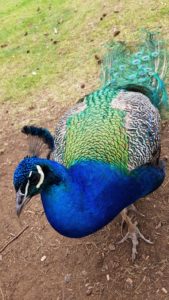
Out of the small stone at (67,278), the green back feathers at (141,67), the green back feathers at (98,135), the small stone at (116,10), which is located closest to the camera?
the green back feathers at (98,135)

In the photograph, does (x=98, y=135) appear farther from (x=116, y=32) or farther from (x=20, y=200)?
(x=116, y=32)

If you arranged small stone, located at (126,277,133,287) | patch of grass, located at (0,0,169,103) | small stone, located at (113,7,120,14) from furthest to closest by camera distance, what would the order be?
small stone, located at (113,7,120,14)
patch of grass, located at (0,0,169,103)
small stone, located at (126,277,133,287)

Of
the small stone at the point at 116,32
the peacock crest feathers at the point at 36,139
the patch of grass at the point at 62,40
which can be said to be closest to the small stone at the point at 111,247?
the peacock crest feathers at the point at 36,139

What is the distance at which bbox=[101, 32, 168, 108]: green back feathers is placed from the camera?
3244 mm

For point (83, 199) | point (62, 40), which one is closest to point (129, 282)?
point (83, 199)

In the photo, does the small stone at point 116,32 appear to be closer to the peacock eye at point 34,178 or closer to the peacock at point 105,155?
→ the peacock at point 105,155

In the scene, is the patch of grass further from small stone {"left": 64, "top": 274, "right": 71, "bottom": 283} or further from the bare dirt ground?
small stone {"left": 64, "top": 274, "right": 71, "bottom": 283}

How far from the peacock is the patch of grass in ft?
3.79

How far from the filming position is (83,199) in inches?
85.2

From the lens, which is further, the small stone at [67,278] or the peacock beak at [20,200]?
the small stone at [67,278]

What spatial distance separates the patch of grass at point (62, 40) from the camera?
472 cm

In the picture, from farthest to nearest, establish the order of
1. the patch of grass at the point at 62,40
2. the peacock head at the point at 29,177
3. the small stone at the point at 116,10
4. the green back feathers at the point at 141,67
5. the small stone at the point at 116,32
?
the small stone at the point at 116,10
the small stone at the point at 116,32
the patch of grass at the point at 62,40
the green back feathers at the point at 141,67
the peacock head at the point at 29,177

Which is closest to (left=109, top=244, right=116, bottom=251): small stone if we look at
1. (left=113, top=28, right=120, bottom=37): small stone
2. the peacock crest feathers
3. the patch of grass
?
the peacock crest feathers

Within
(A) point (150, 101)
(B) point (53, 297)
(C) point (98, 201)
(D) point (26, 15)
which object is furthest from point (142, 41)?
(D) point (26, 15)
